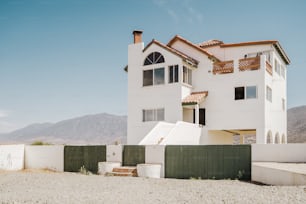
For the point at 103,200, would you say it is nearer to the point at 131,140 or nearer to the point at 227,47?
the point at 131,140

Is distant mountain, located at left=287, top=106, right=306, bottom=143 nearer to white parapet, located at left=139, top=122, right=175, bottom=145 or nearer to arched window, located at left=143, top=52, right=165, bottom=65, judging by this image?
arched window, located at left=143, top=52, right=165, bottom=65

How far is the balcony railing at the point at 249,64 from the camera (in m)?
25.4

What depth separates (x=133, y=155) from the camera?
19906 mm

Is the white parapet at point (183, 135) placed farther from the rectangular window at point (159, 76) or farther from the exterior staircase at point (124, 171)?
the rectangular window at point (159, 76)

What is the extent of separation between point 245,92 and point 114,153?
1071 cm

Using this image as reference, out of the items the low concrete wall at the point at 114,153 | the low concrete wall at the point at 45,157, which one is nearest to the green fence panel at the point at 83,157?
the low concrete wall at the point at 114,153

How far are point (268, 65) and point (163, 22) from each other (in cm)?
839

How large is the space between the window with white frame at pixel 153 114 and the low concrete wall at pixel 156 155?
7.56 m

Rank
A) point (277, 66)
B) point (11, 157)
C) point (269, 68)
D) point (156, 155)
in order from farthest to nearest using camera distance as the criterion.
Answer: point (277, 66) < point (269, 68) < point (11, 157) < point (156, 155)

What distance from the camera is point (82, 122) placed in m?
157

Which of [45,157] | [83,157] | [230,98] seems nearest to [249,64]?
[230,98]

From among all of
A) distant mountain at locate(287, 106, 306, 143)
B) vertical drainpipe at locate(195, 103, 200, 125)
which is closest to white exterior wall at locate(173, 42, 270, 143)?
vertical drainpipe at locate(195, 103, 200, 125)

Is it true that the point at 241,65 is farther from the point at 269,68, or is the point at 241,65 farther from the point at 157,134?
the point at 157,134

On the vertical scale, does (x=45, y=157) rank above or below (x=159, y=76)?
below
